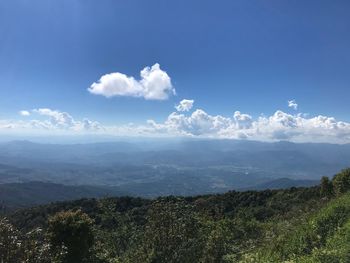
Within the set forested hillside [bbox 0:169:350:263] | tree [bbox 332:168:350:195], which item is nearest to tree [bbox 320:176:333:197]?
tree [bbox 332:168:350:195]

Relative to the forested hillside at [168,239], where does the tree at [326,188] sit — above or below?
below

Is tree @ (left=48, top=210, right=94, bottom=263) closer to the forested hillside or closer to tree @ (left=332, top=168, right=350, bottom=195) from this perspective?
the forested hillside

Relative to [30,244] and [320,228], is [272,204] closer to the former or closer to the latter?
[320,228]

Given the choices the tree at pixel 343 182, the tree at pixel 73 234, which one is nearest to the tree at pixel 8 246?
the tree at pixel 73 234

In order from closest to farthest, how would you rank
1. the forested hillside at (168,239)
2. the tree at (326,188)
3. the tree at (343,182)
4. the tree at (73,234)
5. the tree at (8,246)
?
the tree at (8,246), the forested hillside at (168,239), the tree at (73,234), the tree at (343,182), the tree at (326,188)

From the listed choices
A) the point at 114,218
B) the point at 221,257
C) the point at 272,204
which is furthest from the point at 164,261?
the point at 272,204

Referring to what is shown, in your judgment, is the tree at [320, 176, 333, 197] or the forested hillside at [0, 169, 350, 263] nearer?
the forested hillside at [0, 169, 350, 263]

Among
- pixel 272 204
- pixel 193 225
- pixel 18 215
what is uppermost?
pixel 193 225

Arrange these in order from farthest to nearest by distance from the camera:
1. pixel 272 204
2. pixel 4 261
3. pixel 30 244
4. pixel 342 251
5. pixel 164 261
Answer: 1. pixel 272 204
2. pixel 164 261
3. pixel 342 251
4. pixel 30 244
5. pixel 4 261

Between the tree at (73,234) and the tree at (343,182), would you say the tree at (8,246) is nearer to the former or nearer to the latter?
the tree at (73,234)
